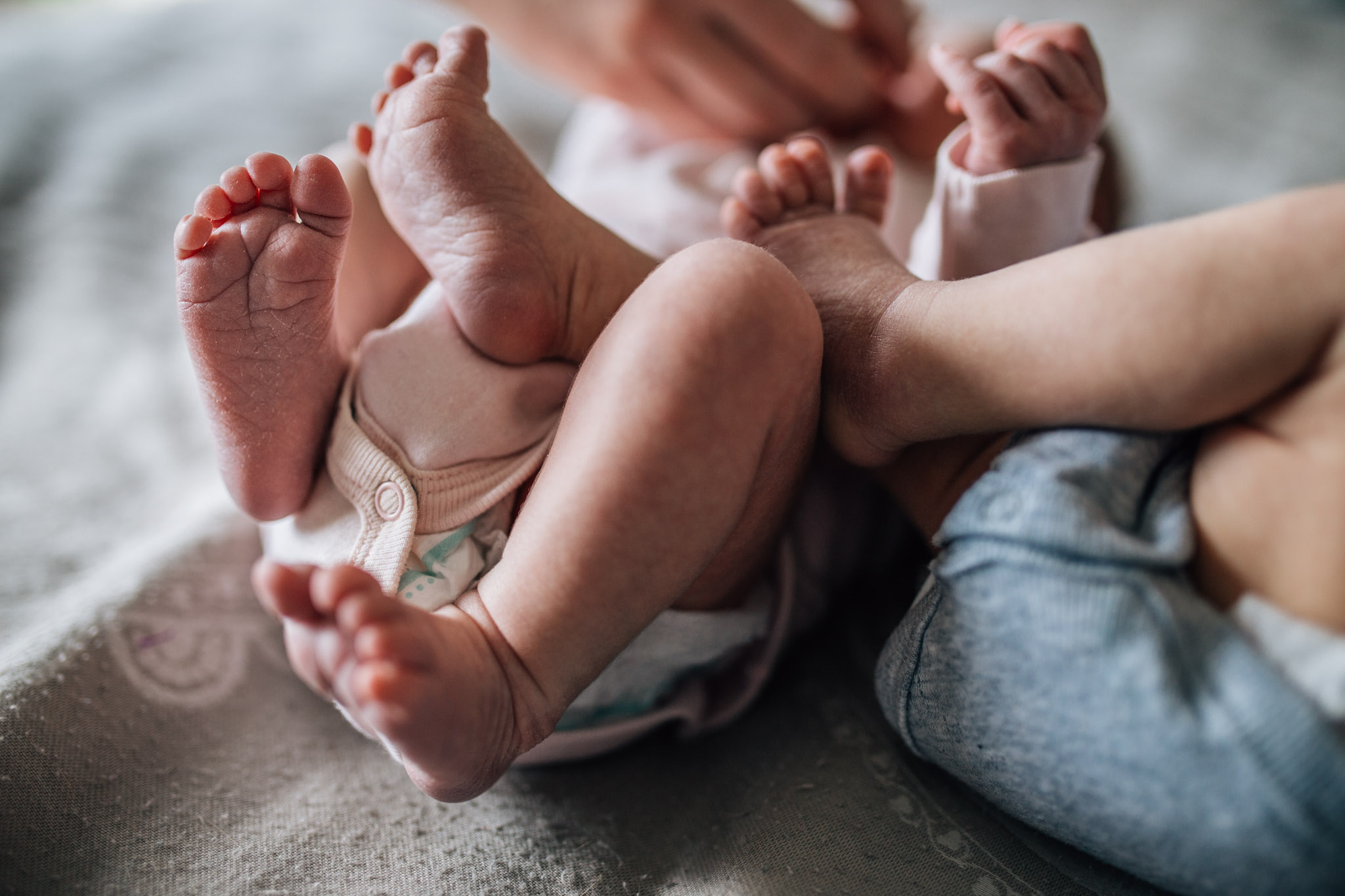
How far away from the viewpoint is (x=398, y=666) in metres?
0.42

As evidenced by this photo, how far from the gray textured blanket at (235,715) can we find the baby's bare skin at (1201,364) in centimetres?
25

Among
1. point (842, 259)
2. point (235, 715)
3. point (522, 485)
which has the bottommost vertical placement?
point (235, 715)

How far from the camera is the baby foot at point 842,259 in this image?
0.55 metres

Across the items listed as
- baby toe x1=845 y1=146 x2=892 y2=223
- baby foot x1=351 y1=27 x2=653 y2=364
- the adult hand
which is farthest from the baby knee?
the adult hand

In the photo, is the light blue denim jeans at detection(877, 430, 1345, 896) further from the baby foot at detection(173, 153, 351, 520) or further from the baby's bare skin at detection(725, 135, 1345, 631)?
the baby foot at detection(173, 153, 351, 520)

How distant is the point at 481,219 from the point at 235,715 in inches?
16.6

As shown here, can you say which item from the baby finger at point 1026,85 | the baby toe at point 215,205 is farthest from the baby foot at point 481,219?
the baby finger at point 1026,85

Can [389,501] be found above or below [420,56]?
below

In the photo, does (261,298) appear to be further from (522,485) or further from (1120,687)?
(1120,687)

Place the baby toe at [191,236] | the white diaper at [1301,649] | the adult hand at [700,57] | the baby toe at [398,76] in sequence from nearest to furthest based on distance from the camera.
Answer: the white diaper at [1301,649] < the baby toe at [191,236] < the baby toe at [398,76] < the adult hand at [700,57]

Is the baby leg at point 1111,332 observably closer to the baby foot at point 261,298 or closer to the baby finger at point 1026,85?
the baby finger at point 1026,85

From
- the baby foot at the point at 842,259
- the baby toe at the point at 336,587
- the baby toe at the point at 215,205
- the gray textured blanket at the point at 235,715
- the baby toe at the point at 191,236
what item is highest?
the baby toe at the point at 215,205

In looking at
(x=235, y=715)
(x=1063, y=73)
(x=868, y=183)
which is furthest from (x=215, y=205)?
(x=1063, y=73)

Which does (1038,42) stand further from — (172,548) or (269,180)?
(172,548)
